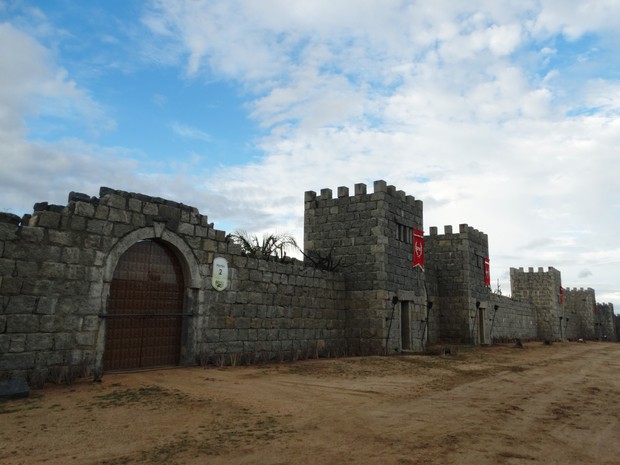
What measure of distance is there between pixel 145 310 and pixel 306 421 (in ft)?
17.1

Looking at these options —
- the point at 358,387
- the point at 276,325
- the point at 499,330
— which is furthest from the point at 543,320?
the point at 358,387

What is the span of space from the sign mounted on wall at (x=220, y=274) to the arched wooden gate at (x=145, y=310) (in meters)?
0.79

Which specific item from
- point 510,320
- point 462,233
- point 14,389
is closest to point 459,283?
point 462,233

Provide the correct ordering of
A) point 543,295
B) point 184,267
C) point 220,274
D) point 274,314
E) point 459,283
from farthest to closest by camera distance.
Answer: point 543,295 → point 459,283 → point 274,314 → point 220,274 → point 184,267

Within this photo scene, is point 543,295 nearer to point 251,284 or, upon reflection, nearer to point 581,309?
point 581,309

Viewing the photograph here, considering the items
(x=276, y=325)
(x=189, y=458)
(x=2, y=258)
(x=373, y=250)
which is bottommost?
(x=189, y=458)

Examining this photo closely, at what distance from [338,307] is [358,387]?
6713mm

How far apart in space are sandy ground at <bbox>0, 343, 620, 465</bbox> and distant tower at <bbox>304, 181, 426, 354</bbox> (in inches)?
212

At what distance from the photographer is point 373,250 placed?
15.4 metres

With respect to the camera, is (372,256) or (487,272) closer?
(372,256)

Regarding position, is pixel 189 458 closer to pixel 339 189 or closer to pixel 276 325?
pixel 276 325

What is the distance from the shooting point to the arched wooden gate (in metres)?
9.02

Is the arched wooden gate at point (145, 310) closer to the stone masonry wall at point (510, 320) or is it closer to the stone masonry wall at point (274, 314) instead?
the stone masonry wall at point (274, 314)

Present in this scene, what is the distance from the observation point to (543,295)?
35.5m
